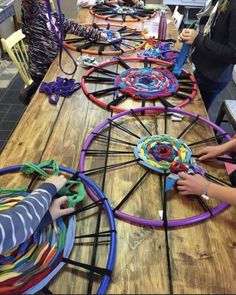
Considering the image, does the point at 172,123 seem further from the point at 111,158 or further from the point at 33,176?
the point at 33,176

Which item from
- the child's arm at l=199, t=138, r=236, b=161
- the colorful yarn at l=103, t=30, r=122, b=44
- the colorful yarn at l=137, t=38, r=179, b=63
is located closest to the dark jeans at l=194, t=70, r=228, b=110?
the colorful yarn at l=137, t=38, r=179, b=63

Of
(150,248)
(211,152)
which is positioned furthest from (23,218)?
(211,152)

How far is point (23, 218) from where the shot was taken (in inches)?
28.1

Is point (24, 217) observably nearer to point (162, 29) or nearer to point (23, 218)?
point (23, 218)

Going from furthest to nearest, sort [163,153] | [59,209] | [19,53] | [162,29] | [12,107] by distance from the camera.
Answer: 1. [12,107]
2. [19,53]
3. [162,29]
4. [163,153]
5. [59,209]

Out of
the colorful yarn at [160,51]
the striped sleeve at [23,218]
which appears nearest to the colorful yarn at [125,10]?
the colorful yarn at [160,51]

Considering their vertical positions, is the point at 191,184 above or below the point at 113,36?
above

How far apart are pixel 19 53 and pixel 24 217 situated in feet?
6.06

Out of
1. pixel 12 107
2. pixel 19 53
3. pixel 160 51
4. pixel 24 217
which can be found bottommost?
pixel 12 107

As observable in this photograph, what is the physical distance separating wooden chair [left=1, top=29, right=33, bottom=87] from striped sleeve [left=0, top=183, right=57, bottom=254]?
1430mm

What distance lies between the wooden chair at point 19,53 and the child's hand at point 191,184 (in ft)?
5.03

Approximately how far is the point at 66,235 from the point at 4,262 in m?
0.16

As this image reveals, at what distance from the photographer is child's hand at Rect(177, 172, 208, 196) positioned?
33.9 inches

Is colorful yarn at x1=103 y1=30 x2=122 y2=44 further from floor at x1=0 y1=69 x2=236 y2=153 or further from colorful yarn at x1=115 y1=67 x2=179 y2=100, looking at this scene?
floor at x1=0 y1=69 x2=236 y2=153
